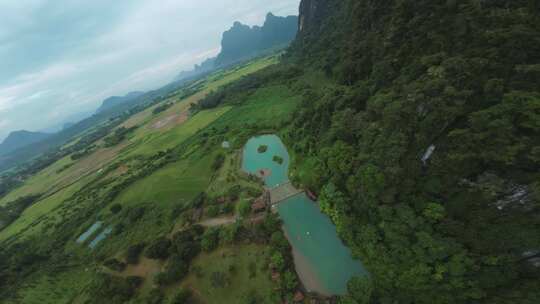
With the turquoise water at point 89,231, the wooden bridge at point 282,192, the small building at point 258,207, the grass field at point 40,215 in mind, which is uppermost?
the grass field at point 40,215

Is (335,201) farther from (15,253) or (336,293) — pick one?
(15,253)

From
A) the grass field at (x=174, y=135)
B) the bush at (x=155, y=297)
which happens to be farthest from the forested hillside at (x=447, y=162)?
the grass field at (x=174, y=135)

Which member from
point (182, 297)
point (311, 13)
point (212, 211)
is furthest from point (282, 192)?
point (311, 13)

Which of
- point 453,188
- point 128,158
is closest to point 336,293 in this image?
point 453,188

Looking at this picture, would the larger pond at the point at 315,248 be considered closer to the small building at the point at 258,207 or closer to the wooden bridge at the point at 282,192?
the wooden bridge at the point at 282,192

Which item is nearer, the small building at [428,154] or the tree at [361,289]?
the tree at [361,289]

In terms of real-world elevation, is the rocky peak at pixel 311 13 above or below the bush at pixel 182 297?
above
